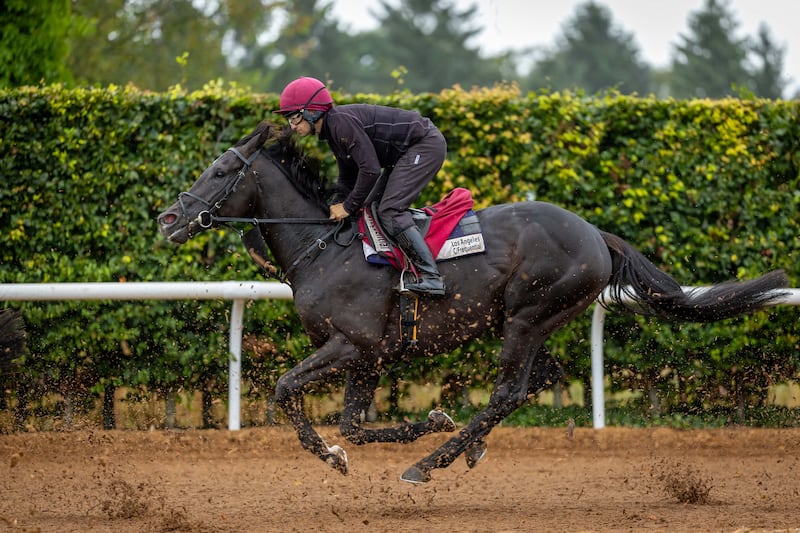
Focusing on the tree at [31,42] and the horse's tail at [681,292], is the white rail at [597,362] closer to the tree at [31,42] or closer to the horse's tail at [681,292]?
the horse's tail at [681,292]

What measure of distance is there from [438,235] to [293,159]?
97 cm

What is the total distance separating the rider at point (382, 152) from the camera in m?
5.12

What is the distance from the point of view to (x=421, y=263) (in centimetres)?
516

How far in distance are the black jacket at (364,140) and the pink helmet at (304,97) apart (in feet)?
0.26

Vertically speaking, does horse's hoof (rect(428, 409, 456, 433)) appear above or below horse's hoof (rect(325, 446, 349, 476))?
above

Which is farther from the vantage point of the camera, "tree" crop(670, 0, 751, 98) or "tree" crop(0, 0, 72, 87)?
"tree" crop(670, 0, 751, 98)

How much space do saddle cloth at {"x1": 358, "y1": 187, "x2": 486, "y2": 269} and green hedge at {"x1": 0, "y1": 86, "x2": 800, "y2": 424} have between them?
2170 mm

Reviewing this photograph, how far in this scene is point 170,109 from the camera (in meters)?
7.52

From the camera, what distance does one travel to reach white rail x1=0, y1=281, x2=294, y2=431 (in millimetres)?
6891

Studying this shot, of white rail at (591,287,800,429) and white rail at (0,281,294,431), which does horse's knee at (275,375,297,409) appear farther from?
white rail at (591,287,800,429)

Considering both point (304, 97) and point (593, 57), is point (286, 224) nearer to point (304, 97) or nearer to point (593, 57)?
point (304, 97)

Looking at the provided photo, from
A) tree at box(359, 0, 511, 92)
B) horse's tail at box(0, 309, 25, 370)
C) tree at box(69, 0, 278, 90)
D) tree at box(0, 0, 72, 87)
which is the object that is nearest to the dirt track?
horse's tail at box(0, 309, 25, 370)

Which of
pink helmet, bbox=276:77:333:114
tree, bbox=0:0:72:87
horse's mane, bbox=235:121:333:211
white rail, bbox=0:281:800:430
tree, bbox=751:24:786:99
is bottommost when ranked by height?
white rail, bbox=0:281:800:430

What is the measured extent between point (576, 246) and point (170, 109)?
3701 mm
